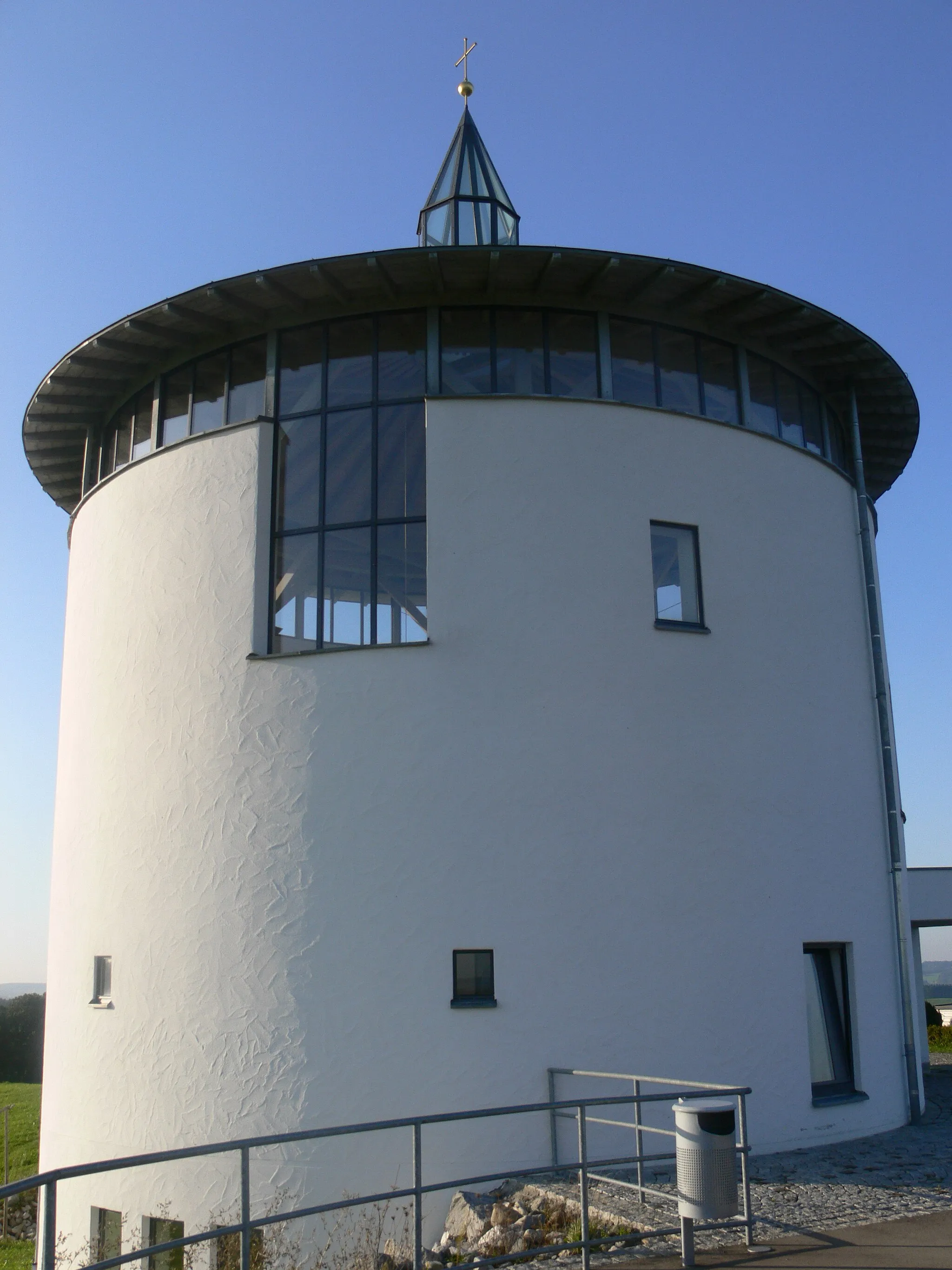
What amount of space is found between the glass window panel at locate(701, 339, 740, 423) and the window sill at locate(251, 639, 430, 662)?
4.44 metres

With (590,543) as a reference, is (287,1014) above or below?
below

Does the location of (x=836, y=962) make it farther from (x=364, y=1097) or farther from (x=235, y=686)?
(x=235, y=686)

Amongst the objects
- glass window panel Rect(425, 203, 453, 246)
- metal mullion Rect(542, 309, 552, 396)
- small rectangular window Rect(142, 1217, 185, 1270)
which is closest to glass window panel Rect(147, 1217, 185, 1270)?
small rectangular window Rect(142, 1217, 185, 1270)

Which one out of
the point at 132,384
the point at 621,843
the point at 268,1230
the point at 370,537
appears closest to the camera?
the point at 268,1230

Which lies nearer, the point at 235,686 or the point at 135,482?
the point at 235,686

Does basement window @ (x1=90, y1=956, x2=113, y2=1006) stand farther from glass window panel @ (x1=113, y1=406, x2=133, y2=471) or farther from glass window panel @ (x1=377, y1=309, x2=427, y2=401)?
glass window panel @ (x1=377, y1=309, x2=427, y2=401)

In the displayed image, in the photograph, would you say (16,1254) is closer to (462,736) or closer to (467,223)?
(462,736)

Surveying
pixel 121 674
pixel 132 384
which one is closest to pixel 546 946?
pixel 121 674

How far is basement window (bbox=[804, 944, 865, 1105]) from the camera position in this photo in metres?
12.4

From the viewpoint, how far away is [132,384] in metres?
14.7

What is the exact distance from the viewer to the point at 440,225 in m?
18.1

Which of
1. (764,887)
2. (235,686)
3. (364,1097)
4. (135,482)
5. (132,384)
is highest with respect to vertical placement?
(132,384)

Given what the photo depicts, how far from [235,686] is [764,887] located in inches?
232

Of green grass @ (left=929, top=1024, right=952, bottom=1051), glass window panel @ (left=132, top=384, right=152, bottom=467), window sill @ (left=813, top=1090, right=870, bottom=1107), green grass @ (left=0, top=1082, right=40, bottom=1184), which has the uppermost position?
glass window panel @ (left=132, top=384, right=152, bottom=467)
